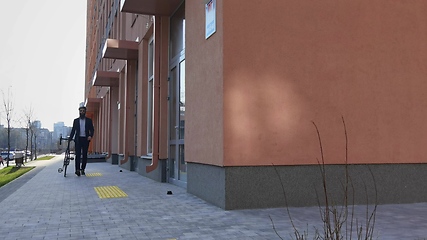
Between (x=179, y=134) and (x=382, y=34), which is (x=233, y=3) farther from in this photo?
(x=179, y=134)

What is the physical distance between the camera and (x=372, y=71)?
671 cm

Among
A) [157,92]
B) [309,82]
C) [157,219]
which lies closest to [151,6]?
[157,92]

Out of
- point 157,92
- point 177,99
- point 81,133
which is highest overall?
point 157,92

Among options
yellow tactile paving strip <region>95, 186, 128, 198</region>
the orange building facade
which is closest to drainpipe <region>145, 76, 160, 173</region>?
yellow tactile paving strip <region>95, 186, 128, 198</region>

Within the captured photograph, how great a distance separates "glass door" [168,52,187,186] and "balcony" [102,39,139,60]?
4032mm

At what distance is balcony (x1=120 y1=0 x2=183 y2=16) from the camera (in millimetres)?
9102

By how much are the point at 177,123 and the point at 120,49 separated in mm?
5547

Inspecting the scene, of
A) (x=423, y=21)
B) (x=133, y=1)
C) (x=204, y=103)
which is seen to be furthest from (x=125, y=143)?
(x=423, y=21)

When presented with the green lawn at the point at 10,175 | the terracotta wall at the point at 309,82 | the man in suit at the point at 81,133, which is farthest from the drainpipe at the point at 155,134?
the green lawn at the point at 10,175

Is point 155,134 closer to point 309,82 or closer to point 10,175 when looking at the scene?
point 309,82

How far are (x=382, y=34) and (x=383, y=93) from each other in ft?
3.50

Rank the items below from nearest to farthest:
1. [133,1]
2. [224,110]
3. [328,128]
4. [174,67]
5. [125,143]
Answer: [224,110] → [328,128] → [133,1] → [174,67] → [125,143]

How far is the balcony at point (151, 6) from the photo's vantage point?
29.9 feet

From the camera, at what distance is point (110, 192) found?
8062 mm
